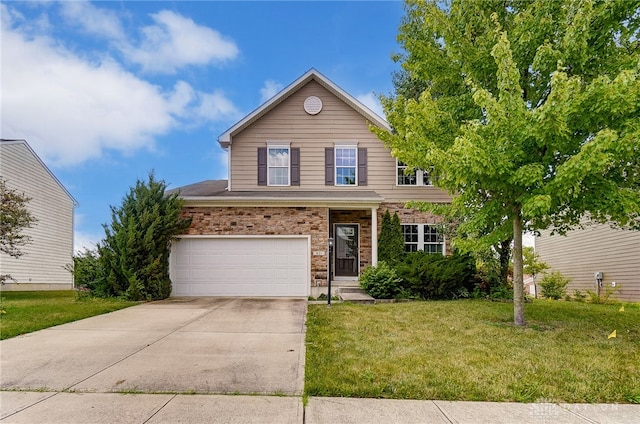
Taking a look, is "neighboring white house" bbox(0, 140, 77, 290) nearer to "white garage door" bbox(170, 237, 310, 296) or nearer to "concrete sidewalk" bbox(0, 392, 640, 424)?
"white garage door" bbox(170, 237, 310, 296)

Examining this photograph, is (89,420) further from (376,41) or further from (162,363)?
(376,41)

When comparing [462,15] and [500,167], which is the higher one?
[462,15]

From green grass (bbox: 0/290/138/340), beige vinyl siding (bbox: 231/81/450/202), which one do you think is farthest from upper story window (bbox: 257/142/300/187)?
green grass (bbox: 0/290/138/340)

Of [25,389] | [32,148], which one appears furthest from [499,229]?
[32,148]

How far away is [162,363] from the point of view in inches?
194

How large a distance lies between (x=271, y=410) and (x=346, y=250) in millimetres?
10969

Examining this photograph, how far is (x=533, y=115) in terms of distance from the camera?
21.7 ft

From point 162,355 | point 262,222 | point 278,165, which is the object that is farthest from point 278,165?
point 162,355

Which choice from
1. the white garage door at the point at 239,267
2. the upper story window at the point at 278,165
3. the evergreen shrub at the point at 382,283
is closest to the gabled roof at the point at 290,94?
the upper story window at the point at 278,165

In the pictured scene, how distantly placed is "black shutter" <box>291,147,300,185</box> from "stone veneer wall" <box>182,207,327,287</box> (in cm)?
157

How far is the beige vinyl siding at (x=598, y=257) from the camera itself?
45.6ft

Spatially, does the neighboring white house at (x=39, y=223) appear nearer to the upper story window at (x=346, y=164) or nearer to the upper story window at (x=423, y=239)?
the upper story window at (x=346, y=164)

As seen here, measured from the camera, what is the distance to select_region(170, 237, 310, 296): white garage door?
1267 centimetres

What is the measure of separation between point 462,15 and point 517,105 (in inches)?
127
